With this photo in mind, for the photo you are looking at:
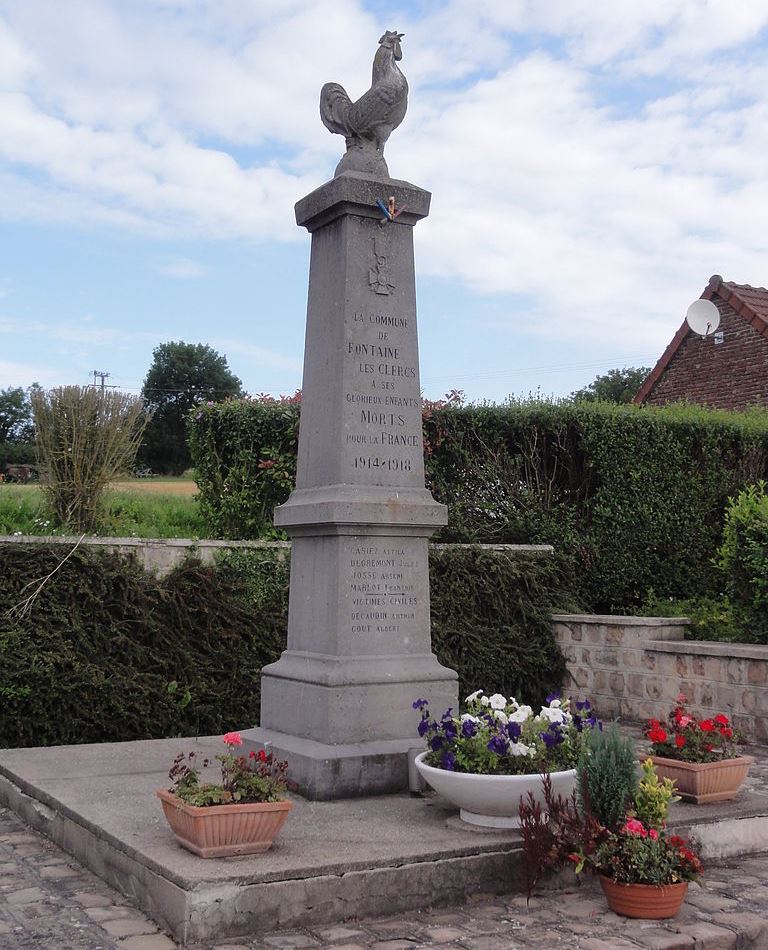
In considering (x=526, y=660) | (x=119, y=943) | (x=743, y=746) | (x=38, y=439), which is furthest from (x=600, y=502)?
(x=119, y=943)

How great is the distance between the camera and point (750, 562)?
31.7ft

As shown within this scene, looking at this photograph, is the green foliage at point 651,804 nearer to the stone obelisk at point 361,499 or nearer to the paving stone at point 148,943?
the stone obelisk at point 361,499

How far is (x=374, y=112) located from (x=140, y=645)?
467 centimetres

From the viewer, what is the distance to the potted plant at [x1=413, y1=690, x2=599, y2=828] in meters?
5.24

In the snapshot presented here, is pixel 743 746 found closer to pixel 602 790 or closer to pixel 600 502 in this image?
pixel 600 502

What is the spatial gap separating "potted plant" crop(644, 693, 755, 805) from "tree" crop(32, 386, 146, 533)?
6.32 meters

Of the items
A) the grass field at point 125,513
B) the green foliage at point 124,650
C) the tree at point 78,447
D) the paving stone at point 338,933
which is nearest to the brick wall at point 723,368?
the grass field at point 125,513

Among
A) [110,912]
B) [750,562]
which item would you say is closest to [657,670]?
[750,562]

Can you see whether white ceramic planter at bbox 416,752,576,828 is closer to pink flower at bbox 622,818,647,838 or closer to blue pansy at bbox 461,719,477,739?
blue pansy at bbox 461,719,477,739

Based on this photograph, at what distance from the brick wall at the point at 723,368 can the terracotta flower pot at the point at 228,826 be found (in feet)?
43.2

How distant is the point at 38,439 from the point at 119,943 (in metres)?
7.05

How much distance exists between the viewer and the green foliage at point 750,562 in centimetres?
956

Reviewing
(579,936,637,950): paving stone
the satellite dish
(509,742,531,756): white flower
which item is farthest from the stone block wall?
the satellite dish

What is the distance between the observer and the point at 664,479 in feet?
40.3
